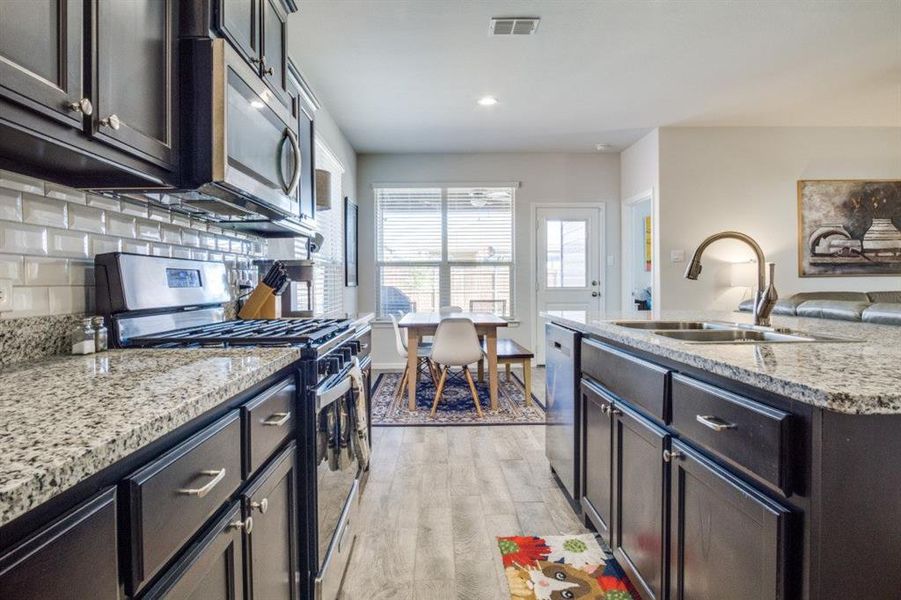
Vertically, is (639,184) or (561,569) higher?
(639,184)

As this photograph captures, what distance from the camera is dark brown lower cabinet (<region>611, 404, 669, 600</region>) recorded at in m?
1.29

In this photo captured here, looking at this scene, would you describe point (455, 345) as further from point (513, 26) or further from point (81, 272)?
point (81, 272)

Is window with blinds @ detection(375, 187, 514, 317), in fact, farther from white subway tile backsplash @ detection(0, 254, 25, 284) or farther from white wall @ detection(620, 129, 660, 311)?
white subway tile backsplash @ detection(0, 254, 25, 284)

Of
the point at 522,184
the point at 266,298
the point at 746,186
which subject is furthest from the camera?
the point at 522,184

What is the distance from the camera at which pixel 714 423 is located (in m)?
1.01

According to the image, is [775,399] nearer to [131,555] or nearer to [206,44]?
[131,555]

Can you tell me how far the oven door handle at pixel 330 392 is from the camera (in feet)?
4.51

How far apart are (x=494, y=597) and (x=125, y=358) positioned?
1.34 metres

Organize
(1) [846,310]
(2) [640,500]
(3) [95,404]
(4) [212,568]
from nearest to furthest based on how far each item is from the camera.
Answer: (3) [95,404] → (4) [212,568] → (2) [640,500] → (1) [846,310]

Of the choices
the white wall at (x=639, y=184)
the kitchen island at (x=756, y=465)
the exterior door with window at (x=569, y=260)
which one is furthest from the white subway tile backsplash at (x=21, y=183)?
the exterior door with window at (x=569, y=260)

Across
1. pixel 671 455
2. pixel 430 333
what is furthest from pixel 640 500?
pixel 430 333

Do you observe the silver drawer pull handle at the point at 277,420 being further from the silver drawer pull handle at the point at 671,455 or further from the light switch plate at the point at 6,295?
the silver drawer pull handle at the point at 671,455

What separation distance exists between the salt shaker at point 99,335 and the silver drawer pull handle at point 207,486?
69 centimetres

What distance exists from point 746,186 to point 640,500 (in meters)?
4.72
